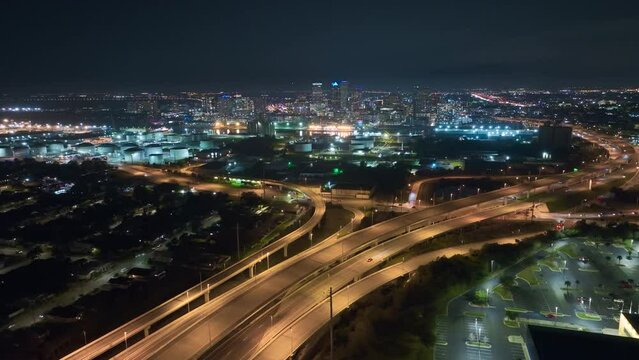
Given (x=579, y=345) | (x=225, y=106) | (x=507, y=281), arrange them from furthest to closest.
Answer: (x=225, y=106) < (x=507, y=281) < (x=579, y=345)

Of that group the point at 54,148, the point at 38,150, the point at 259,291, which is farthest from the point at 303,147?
the point at 259,291

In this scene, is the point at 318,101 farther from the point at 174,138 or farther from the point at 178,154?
the point at 178,154

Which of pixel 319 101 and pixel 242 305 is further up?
pixel 319 101

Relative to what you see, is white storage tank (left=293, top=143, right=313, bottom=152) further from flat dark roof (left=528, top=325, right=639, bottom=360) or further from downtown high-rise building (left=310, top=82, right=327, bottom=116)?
downtown high-rise building (left=310, top=82, right=327, bottom=116)

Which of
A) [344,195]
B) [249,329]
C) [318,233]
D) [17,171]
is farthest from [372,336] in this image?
[17,171]

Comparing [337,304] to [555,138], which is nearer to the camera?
[337,304]

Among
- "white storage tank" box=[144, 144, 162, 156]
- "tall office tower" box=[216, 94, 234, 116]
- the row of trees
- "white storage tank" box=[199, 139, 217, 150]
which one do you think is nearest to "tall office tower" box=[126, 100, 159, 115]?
"tall office tower" box=[216, 94, 234, 116]

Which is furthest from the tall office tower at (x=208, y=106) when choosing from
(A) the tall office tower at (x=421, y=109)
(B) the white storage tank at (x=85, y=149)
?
(B) the white storage tank at (x=85, y=149)

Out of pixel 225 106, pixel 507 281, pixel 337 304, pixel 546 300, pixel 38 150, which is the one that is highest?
pixel 225 106

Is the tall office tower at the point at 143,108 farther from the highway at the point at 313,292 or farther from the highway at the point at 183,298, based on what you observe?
the highway at the point at 313,292
